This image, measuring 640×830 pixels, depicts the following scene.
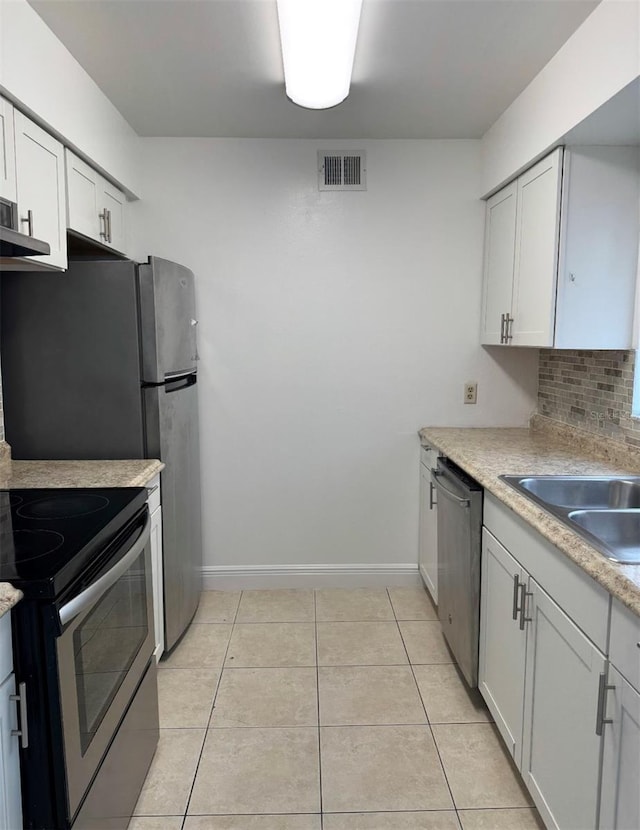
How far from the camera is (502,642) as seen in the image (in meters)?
1.88

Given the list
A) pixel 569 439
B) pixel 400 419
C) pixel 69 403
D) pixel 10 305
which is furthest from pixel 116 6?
pixel 569 439

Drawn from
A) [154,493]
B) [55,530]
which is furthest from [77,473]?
[55,530]

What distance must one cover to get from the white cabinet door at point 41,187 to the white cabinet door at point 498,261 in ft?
6.34

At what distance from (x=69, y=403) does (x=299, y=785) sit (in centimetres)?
164

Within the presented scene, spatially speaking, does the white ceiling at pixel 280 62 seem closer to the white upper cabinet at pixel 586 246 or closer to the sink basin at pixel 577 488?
the white upper cabinet at pixel 586 246

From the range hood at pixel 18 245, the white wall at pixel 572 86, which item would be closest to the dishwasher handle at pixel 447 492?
the white wall at pixel 572 86

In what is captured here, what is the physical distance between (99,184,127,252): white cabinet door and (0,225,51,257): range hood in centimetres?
93

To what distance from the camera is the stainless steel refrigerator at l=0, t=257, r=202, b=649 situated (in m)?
2.27

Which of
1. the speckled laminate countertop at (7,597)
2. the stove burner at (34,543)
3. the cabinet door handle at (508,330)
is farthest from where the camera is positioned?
the cabinet door handle at (508,330)

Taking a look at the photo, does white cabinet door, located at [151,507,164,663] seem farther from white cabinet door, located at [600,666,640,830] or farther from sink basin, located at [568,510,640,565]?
white cabinet door, located at [600,666,640,830]

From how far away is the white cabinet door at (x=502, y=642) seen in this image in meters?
1.73

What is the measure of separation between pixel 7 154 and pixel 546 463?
84.6 inches

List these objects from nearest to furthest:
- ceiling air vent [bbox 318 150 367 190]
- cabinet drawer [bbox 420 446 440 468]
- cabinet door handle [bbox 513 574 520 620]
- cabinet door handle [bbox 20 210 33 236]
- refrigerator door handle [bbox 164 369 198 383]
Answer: cabinet door handle [bbox 513 574 520 620] < cabinet door handle [bbox 20 210 33 236] < refrigerator door handle [bbox 164 369 198 383] < cabinet drawer [bbox 420 446 440 468] < ceiling air vent [bbox 318 150 367 190]

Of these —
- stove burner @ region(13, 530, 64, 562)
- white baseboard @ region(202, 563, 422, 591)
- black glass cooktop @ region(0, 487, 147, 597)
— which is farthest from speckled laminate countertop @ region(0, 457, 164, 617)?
white baseboard @ region(202, 563, 422, 591)
